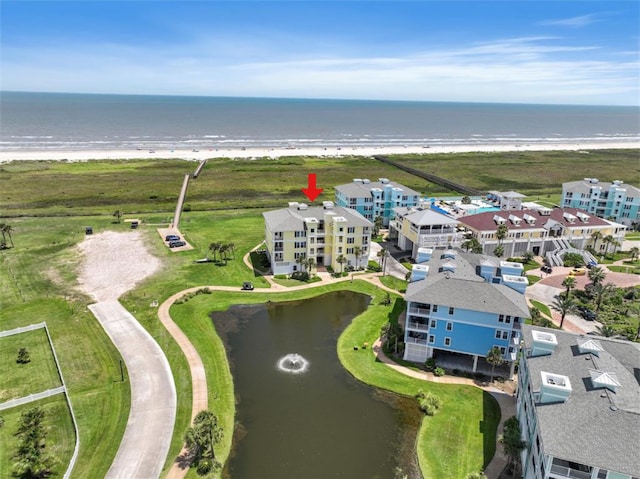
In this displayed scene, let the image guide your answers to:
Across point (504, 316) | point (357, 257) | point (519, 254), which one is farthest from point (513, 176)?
point (504, 316)

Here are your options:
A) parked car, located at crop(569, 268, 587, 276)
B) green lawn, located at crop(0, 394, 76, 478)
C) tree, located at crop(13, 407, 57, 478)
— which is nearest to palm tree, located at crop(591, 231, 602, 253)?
parked car, located at crop(569, 268, 587, 276)

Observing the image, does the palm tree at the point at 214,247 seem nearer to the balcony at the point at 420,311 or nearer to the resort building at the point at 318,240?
the resort building at the point at 318,240

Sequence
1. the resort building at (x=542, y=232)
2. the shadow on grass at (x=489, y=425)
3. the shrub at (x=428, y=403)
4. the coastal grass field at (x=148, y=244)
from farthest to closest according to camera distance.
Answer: the resort building at (x=542, y=232) < the shrub at (x=428, y=403) < the coastal grass field at (x=148, y=244) < the shadow on grass at (x=489, y=425)

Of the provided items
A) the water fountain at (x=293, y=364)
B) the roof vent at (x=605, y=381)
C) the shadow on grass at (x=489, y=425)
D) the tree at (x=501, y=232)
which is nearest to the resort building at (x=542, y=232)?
the tree at (x=501, y=232)

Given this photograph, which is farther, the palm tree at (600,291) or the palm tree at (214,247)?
the palm tree at (214,247)

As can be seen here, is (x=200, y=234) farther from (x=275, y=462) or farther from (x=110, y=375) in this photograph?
(x=275, y=462)

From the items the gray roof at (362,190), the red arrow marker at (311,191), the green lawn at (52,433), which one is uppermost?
the gray roof at (362,190)
